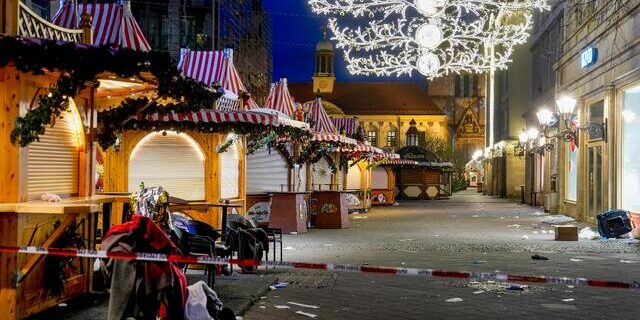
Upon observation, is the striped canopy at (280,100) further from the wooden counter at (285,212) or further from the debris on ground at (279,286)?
the debris on ground at (279,286)

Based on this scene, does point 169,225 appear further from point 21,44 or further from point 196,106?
point 196,106

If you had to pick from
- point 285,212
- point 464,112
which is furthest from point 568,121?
point 464,112

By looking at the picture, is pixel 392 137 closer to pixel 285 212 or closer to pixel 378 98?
pixel 378 98

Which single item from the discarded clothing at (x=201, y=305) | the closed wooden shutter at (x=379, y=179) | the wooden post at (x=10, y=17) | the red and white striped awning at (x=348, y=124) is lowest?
the discarded clothing at (x=201, y=305)

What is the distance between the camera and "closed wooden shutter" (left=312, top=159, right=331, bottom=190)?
101ft

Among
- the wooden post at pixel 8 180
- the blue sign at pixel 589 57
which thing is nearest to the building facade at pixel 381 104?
the blue sign at pixel 589 57

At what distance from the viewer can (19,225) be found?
7.73 metres

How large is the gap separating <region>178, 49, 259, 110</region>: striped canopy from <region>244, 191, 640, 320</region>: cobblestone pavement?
426 centimetres

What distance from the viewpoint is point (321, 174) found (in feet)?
103

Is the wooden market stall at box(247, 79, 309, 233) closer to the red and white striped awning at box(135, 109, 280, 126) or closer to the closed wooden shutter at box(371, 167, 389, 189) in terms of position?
the red and white striped awning at box(135, 109, 280, 126)

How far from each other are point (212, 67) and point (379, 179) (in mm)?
25796

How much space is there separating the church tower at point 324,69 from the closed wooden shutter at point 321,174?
228 ft

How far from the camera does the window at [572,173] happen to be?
2718cm

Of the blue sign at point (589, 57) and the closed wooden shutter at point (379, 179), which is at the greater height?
the blue sign at point (589, 57)
